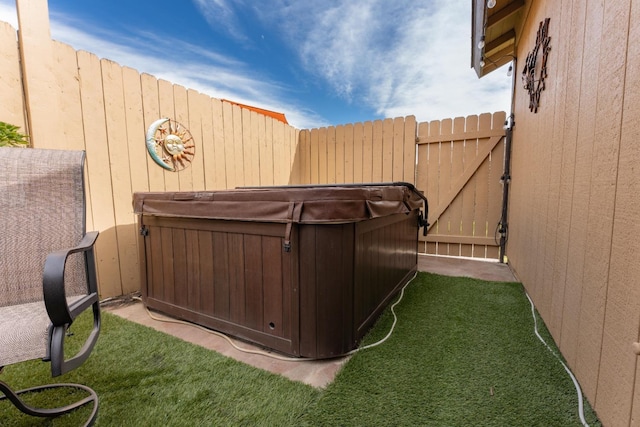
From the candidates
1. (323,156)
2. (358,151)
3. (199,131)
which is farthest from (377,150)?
(199,131)

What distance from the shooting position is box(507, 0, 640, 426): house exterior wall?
0.90 metres

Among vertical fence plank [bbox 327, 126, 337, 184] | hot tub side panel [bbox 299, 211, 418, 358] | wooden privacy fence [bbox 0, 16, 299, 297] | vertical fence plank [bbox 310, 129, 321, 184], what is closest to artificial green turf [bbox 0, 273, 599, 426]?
hot tub side panel [bbox 299, 211, 418, 358]

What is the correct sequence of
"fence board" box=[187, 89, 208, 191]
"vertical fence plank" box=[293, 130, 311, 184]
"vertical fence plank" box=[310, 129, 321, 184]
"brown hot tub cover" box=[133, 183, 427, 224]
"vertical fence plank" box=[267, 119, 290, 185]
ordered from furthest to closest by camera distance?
"vertical fence plank" box=[293, 130, 311, 184] < "vertical fence plank" box=[310, 129, 321, 184] < "vertical fence plank" box=[267, 119, 290, 185] < "fence board" box=[187, 89, 208, 191] < "brown hot tub cover" box=[133, 183, 427, 224]

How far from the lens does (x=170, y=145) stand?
2732 mm

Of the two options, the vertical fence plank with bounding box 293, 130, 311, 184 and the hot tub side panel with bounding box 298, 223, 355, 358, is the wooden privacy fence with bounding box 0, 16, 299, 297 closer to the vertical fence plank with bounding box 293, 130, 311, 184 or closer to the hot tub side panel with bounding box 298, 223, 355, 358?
the vertical fence plank with bounding box 293, 130, 311, 184

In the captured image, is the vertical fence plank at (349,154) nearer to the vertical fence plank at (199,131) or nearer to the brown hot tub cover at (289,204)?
the vertical fence plank at (199,131)

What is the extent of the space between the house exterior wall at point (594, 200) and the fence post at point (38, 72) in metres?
3.31

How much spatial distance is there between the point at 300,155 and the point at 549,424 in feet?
14.5

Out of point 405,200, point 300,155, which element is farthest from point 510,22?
point 300,155

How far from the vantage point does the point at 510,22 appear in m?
3.22

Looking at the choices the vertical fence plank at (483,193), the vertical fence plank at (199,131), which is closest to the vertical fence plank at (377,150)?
the vertical fence plank at (483,193)

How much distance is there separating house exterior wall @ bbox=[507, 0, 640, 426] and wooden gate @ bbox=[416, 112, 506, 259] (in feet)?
5.07

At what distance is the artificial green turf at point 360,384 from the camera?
1100 millimetres

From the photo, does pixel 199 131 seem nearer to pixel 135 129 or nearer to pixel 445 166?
pixel 135 129
